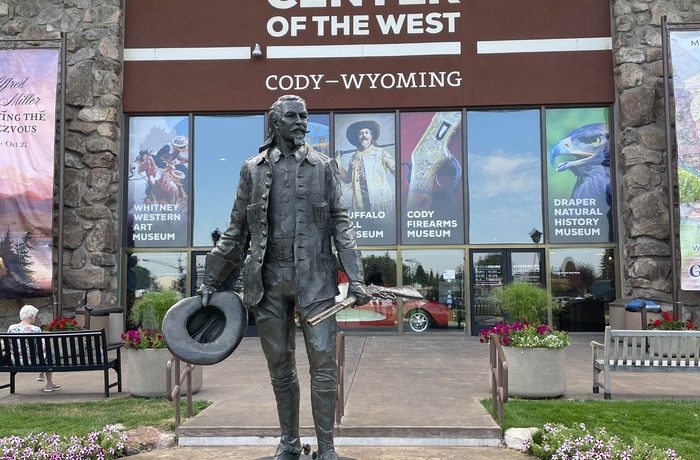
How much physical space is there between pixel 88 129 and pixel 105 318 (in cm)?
421

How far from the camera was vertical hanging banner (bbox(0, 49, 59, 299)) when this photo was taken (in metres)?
12.5

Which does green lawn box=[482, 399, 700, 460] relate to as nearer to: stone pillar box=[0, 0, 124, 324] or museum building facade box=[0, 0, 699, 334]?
museum building facade box=[0, 0, 699, 334]

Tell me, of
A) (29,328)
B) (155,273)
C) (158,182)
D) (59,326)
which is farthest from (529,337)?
A: (158,182)

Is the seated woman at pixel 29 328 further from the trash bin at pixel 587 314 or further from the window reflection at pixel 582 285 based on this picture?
the trash bin at pixel 587 314

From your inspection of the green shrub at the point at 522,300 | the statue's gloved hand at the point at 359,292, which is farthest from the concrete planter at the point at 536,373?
the statue's gloved hand at the point at 359,292

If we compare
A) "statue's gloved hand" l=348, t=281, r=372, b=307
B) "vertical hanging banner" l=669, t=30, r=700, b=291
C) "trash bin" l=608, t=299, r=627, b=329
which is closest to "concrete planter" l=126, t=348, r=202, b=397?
"statue's gloved hand" l=348, t=281, r=372, b=307

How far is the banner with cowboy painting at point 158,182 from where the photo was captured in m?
14.3

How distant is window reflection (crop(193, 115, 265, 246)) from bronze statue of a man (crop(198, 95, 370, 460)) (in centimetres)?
1035

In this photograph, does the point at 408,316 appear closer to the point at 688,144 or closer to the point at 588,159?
the point at 588,159

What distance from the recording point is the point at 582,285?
1378 centimetres

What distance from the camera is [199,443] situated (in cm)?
530

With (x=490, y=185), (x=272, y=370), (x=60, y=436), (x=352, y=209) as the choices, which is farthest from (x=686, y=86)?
(x=60, y=436)

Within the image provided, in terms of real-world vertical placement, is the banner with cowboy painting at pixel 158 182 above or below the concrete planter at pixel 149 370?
above

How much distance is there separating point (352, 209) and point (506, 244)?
11.7ft
